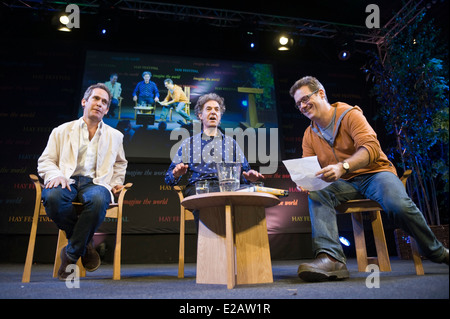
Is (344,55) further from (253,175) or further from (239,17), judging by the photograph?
(253,175)

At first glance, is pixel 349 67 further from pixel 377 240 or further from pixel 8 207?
pixel 8 207

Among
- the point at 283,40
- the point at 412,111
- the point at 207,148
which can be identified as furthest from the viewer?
the point at 283,40

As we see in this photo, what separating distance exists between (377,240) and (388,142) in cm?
305

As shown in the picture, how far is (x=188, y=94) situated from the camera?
443 centimetres

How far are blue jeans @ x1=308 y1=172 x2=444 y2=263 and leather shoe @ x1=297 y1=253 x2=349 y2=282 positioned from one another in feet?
0.13

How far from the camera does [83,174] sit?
2.33 metres

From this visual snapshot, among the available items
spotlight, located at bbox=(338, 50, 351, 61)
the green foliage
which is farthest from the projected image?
the green foliage

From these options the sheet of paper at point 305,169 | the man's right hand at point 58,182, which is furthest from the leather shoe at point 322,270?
the man's right hand at point 58,182

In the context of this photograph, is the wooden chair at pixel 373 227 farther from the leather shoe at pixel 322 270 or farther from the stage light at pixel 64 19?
the stage light at pixel 64 19

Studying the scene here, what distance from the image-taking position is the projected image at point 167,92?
422 centimetres

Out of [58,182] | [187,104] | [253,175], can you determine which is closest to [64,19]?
[187,104]

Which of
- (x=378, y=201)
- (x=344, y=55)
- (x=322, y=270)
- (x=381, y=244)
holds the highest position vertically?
(x=344, y=55)

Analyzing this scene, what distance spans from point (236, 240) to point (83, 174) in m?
1.14

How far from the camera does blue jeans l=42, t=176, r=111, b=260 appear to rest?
2.02 m
